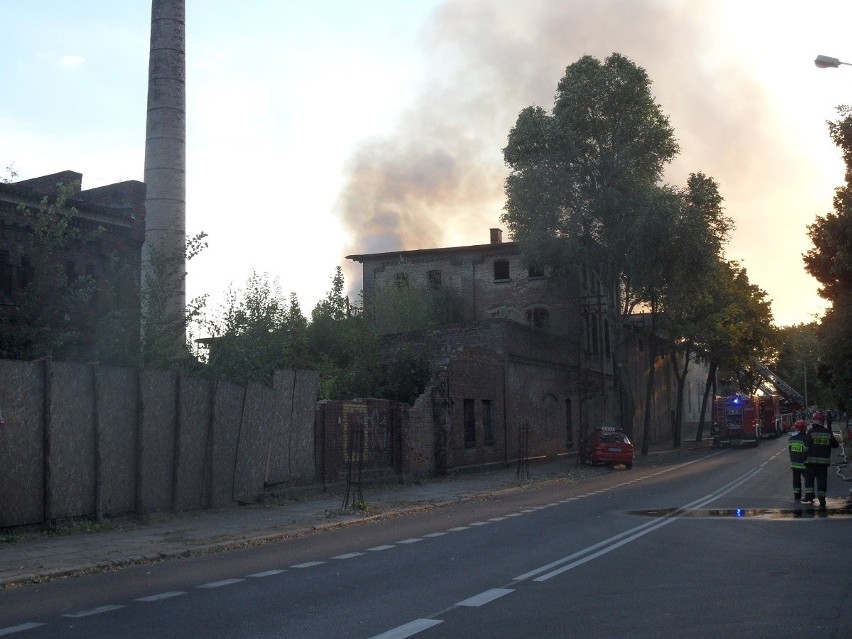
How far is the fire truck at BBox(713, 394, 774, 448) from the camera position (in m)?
60.0

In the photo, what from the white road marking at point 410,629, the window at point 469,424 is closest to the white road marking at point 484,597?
the white road marking at point 410,629

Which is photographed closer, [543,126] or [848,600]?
[848,600]

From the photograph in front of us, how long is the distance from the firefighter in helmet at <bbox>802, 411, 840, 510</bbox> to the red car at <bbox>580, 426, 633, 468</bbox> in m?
18.6

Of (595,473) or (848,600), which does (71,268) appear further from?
(848,600)

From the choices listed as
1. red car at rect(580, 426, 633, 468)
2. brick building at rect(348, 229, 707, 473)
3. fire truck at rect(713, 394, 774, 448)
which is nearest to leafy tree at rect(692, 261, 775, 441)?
fire truck at rect(713, 394, 774, 448)

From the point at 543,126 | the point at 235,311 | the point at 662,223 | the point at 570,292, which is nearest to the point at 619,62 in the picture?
the point at 543,126

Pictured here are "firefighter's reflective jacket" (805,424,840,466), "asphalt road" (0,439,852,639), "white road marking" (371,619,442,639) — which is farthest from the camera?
"firefighter's reflective jacket" (805,424,840,466)

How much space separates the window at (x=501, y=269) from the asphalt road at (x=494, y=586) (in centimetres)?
4156

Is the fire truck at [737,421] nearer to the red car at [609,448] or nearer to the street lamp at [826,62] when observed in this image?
the red car at [609,448]

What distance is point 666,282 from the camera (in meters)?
46.6

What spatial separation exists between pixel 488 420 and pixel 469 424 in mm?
2365

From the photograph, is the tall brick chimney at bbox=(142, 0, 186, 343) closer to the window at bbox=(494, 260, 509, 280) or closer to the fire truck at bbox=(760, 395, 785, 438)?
the window at bbox=(494, 260, 509, 280)

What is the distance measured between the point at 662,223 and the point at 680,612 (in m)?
36.8

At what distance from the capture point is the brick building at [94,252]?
897 inches
